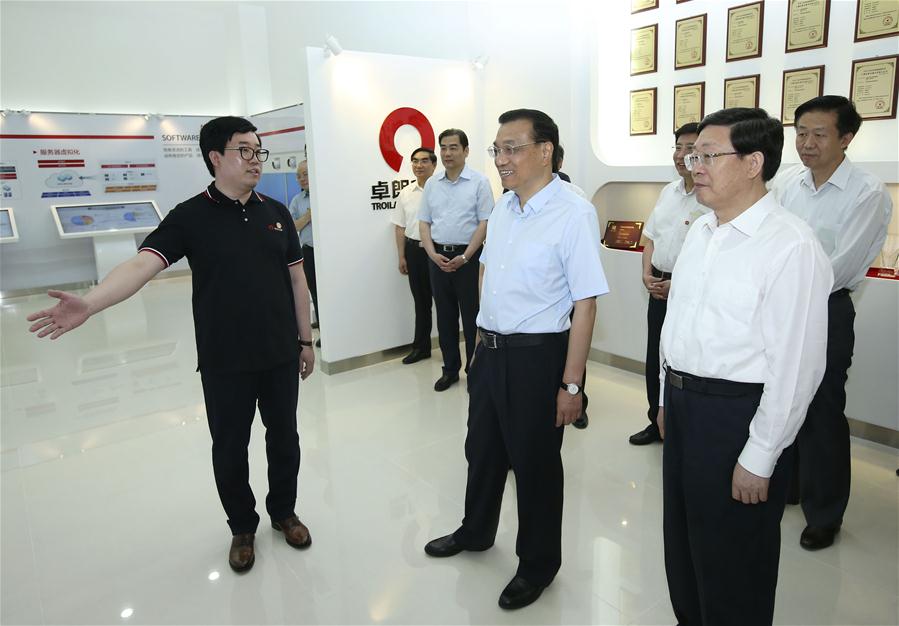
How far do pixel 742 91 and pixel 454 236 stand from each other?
85.1 inches

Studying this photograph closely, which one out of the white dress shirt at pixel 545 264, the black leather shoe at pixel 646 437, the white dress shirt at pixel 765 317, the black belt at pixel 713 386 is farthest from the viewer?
the black leather shoe at pixel 646 437

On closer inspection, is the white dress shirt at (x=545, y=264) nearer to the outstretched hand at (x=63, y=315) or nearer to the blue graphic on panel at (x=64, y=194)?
the outstretched hand at (x=63, y=315)

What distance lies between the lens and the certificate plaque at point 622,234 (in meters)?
4.96

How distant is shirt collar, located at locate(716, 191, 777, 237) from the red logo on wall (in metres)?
3.94

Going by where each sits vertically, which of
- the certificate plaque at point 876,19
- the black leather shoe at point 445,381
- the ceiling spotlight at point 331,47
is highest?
the ceiling spotlight at point 331,47

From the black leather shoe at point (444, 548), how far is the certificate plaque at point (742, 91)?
331 cm

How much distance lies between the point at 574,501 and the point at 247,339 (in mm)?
1758

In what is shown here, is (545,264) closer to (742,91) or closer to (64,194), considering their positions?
(742,91)

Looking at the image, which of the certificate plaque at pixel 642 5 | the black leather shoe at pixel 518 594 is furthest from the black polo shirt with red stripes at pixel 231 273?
the certificate plaque at pixel 642 5

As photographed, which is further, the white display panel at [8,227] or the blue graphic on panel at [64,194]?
the blue graphic on panel at [64,194]

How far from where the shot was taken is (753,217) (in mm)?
1646

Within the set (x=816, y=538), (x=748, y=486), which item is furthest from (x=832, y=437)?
(x=748, y=486)

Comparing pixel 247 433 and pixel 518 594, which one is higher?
pixel 247 433

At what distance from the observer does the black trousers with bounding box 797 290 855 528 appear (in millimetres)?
2695
